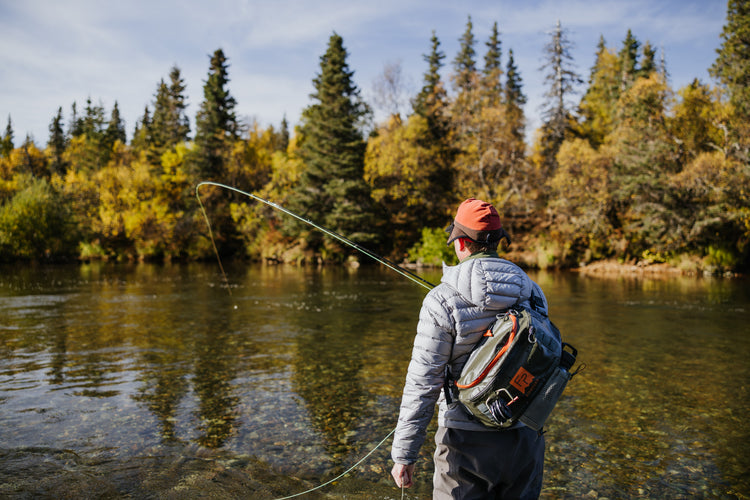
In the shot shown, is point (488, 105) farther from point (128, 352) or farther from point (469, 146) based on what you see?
point (128, 352)

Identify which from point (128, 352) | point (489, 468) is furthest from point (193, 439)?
point (128, 352)

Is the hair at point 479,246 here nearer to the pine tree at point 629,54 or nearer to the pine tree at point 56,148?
the pine tree at point 629,54

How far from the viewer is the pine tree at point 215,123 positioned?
48.8 metres

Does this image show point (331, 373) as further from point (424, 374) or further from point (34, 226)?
point (34, 226)

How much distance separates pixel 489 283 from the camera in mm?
2715

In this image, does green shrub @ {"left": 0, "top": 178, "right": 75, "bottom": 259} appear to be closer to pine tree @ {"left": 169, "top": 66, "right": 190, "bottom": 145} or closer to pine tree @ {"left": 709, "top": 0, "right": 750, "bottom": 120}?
pine tree @ {"left": 169, "top": 66, "right": 190, "bottom": 145}

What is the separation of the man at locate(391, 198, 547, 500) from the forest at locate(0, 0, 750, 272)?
31566 millimetres

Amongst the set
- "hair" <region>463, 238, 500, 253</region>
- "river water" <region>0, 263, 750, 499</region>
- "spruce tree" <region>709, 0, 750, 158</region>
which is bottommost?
"river water" <region>0, 263, 750, 499</region>

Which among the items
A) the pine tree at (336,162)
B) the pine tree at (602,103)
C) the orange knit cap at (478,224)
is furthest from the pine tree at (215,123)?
the orange knit cap at (478,224)

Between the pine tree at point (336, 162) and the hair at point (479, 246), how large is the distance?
1426 inches

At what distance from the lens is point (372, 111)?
1909 inches

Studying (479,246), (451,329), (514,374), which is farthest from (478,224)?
(514,374)

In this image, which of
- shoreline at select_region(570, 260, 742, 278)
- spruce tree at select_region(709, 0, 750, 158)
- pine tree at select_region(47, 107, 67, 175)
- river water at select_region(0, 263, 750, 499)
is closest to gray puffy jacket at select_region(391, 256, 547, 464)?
river water at select_region(0, 263, 750, 499)

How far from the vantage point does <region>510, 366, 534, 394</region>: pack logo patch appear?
8.64 feet
